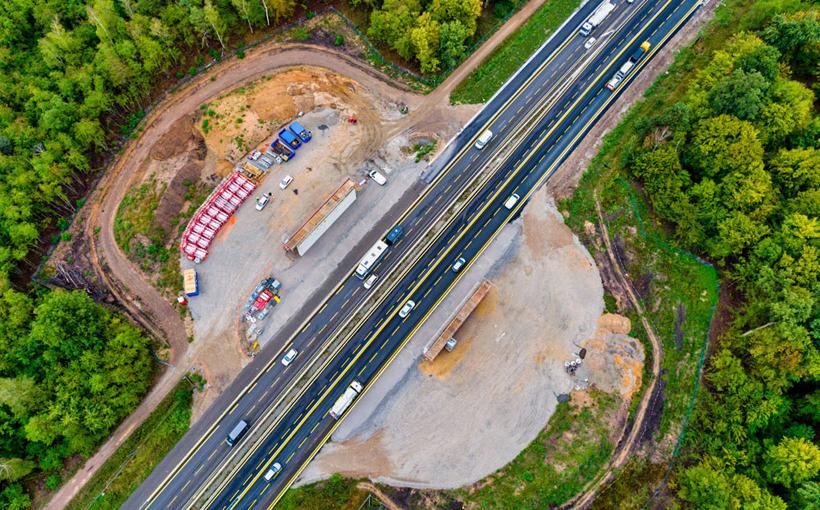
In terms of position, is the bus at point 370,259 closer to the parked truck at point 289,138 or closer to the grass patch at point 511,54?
the parked truck at point 289,138

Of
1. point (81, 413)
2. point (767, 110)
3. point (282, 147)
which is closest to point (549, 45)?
point (767, 110)

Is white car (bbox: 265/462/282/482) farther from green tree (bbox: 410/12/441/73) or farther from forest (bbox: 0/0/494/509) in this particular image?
green tree (bbox: 410/12/441/73)

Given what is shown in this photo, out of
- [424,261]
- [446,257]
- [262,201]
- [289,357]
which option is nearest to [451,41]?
[446,257]

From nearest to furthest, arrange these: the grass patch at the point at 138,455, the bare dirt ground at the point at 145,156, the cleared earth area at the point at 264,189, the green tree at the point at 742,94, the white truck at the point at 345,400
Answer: the grass patch at the point at 138,455, the white truck at the point at 345,400, the green tree at the point at 742,94, the bare dirt ground at the point at 145,156, the cleared earth area at the point at 264,189

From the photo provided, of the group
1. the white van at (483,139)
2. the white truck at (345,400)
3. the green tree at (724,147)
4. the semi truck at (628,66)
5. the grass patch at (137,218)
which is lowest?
the green tree at (724,147)

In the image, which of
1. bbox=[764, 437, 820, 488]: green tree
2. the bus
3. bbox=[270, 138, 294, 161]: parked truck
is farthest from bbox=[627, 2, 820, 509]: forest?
bbox=[270, 138, 294, 161]: parked truck

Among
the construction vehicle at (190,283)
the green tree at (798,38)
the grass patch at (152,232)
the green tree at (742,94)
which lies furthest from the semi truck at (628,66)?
the construction vehicle at (190,283)

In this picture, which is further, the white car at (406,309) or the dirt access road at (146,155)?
the white car at (406,309)
